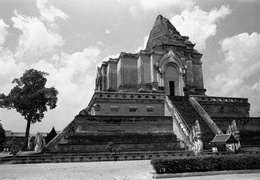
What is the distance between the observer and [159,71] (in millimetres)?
30172

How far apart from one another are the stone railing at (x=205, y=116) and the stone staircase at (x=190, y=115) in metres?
0.28

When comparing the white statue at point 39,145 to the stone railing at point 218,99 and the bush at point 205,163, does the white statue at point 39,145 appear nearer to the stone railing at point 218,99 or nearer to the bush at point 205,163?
the bush at point 205,163

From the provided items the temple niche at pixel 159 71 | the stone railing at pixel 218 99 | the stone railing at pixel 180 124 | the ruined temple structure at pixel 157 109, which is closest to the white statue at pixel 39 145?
the ruined temple structure at pixel 157 109

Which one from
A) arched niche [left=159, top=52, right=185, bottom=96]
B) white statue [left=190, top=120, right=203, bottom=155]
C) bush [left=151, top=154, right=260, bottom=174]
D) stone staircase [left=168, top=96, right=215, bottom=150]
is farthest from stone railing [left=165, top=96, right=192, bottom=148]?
bush [left=151, top=154, right=260, bottom=174]

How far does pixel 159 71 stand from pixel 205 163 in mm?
19613

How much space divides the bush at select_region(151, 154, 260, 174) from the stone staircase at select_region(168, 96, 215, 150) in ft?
27.3

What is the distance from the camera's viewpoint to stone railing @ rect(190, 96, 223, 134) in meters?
22.5

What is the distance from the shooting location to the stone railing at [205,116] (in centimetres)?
2250

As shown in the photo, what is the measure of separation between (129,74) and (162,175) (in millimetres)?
21250

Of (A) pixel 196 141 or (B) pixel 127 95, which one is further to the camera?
(B) pixel 127 95

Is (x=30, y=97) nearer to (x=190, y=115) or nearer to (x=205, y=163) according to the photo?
(x=190, y=115)

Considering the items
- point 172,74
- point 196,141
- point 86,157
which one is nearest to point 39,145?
point 86,157

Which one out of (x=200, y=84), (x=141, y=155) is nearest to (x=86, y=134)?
(x=141, y=155)

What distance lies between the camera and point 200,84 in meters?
33.0
